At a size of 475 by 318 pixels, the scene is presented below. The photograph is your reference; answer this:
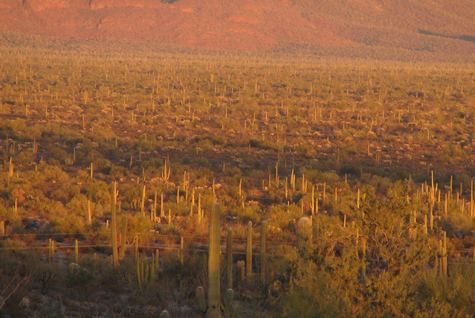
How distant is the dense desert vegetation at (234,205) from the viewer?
34.9 feet

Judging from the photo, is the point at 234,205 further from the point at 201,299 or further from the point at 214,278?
the point at 214,278

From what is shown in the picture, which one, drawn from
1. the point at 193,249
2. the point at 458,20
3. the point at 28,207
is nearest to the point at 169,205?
the point at 28,207

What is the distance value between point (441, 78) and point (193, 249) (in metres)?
65.3

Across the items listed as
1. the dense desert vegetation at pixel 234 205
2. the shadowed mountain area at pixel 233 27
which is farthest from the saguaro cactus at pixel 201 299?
the shadowed mountain area at pixel 233 27

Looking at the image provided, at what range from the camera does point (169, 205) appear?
60.8ft

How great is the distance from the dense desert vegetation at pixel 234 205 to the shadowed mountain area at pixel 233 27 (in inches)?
3352

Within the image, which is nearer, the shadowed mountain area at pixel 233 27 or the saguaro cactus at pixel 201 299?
the saguaro cactus at pixel 201 299

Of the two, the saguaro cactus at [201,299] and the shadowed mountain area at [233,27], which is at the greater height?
the saguaro cactus at [201,299]

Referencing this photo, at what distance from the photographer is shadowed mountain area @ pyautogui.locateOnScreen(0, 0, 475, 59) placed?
132m

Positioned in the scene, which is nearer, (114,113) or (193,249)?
(193,249)

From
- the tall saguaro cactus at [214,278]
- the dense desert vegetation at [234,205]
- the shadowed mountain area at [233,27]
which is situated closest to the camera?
the tall saguaro cactus at [214,278]

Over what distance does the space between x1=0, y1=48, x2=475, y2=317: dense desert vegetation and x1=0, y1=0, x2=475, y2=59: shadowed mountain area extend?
85.2m

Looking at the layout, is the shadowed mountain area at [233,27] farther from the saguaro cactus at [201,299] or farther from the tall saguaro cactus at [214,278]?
the tall saguaro cactus at [214,278]

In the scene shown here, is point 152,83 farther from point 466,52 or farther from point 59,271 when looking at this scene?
point 466,52
